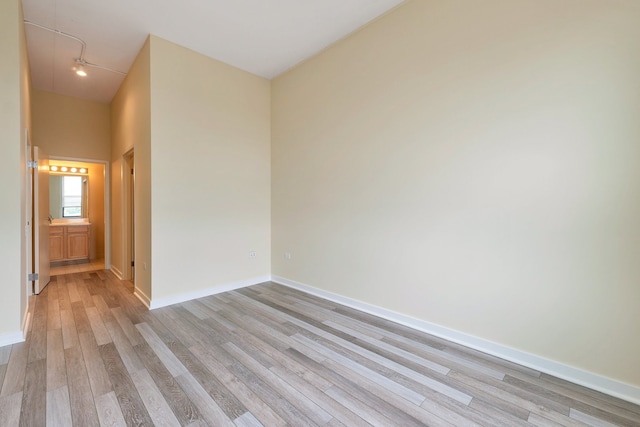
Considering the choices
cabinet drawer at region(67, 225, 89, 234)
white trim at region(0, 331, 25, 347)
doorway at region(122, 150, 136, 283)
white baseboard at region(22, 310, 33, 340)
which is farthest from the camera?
cabinet drawer at region(67, 225, 89, 234)

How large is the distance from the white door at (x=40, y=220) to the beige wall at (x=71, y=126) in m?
0.80

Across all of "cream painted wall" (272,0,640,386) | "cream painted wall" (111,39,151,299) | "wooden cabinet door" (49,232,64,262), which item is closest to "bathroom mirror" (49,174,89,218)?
"wooden cabinet door" (49,232,64,262)

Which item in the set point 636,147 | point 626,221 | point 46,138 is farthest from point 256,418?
point 46,138

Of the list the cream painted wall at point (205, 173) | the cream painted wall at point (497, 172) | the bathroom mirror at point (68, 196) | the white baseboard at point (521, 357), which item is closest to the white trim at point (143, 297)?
the cream painted wall at point (205, 173)

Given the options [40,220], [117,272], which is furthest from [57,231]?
[40,220]

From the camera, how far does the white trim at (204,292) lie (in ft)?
11.1

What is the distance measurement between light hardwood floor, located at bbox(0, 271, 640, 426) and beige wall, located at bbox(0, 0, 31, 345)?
0.32 m

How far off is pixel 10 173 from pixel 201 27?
2.42 metres

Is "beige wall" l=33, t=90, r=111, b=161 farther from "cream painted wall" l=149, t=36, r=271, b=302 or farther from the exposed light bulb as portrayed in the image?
"cream painted wall" l=149, t=36, r=271, b=302

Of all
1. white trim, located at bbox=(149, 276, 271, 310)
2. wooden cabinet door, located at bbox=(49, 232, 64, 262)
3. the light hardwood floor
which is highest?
wooden cabinet door, located at bbox=(49, 232, 64, 262)

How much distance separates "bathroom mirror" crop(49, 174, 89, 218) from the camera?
6.24 metres

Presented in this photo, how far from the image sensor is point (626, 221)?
179 centimetres

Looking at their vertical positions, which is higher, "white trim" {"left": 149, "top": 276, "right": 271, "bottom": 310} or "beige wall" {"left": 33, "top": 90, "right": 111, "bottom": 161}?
"beige wall" {"left": 33, "top": 90, "right": 111, "bottom": 161}

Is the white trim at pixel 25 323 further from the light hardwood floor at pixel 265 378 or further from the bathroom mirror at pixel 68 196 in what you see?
the bathroom mirror at pixel 68 196
